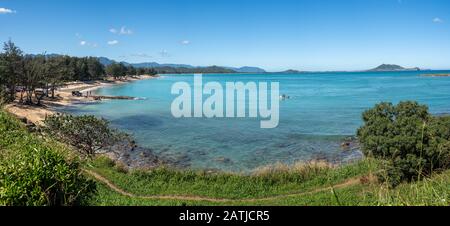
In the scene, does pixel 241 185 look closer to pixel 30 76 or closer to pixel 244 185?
pixel 244 185

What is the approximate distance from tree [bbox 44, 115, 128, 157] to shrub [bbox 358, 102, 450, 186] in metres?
15.8

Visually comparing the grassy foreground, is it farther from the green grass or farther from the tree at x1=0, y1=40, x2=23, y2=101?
the tree at x1=0, y1=40, x2=23, y2=101

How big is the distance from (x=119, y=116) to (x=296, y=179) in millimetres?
37750

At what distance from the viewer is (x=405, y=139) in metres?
17.2

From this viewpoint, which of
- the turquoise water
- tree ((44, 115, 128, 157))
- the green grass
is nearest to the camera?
the green grass

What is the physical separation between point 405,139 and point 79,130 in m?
18.4

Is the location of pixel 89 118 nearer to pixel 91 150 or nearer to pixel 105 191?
pixel 91 150

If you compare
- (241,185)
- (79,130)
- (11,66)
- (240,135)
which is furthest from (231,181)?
(11,66)

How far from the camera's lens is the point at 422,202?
4.80 m

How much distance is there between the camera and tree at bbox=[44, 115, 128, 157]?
24094mm

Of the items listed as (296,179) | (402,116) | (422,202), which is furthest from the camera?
(296,179)

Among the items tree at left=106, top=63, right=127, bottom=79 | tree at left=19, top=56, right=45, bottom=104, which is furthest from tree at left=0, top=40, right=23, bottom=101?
tree at left=106, top=63, right=127, bottom=79
